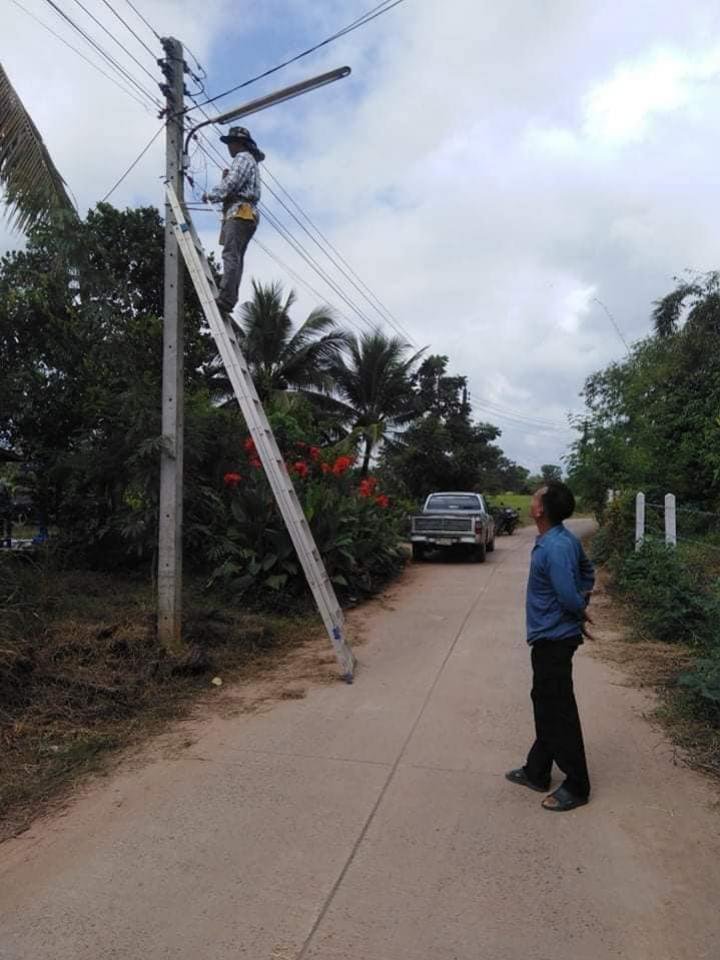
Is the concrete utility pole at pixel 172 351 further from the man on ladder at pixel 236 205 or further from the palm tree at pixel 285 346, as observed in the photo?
the palm tree at pixel 285 346

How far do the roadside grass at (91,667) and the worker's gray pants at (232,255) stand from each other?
10.8 ft

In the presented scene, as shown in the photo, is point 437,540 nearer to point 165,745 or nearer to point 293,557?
point 293,557

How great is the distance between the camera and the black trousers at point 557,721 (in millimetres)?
4148

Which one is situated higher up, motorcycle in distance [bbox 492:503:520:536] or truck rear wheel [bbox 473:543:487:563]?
motorcycle in distance [bbox 492:503:520:536]

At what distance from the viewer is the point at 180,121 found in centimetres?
733

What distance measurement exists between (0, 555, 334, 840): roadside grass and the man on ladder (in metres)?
3.32

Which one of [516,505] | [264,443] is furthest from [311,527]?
[516,505]

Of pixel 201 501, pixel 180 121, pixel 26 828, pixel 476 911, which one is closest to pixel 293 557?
pixel 201 501

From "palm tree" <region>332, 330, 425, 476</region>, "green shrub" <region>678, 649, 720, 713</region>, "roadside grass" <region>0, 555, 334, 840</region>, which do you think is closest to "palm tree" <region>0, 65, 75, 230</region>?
"roadside grass" <region>0, 555, 334, 840</region>

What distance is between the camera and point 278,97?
23.2 feet

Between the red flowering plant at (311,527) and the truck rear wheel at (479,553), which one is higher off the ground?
the red flowering plant at (311,527)

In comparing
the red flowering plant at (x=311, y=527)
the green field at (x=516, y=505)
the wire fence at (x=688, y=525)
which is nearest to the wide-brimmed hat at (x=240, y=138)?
the red flowering plant at (x=311, y=527)

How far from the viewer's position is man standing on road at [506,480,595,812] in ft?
13.6

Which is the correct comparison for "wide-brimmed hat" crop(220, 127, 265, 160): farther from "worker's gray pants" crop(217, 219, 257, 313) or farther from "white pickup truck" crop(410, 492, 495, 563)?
"white pickup truck" crop(410, 492, 495, 563)
